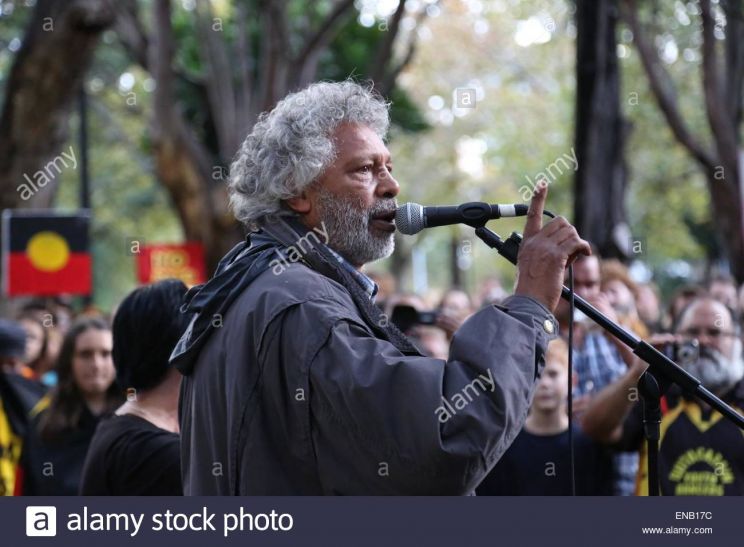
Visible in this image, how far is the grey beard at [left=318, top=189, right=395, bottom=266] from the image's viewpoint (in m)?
3.28

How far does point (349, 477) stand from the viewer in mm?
2803

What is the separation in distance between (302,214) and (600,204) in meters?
10.6

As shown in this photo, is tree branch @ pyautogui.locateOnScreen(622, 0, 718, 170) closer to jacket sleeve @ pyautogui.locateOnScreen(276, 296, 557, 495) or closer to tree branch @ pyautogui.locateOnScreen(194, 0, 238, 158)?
tree branch @ pyautogui.locateOnScreen(194, 0, 238, 158)

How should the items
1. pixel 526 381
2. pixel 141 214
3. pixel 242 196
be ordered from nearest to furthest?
1. pixel 526 381
2. pixel 242 196
3. pixel 141 214

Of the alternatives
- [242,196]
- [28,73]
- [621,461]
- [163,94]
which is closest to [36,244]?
[28,73]

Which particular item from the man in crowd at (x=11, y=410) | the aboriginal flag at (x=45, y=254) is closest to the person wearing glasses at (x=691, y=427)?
the man in crowd at (x=11, y=410)

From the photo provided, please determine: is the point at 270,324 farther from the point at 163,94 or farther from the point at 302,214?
the point at 163,94

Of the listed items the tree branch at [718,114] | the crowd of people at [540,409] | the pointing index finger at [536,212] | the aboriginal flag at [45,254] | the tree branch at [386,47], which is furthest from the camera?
the tree branch at [718,114]

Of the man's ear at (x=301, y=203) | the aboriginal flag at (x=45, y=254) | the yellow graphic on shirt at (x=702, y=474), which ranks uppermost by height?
the aboriginal flag at (x=45, y=254)

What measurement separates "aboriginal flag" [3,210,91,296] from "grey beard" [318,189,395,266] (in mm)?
7390

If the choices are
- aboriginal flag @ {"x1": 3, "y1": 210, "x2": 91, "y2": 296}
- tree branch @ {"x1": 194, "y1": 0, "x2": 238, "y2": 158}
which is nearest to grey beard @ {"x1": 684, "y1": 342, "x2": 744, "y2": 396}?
aboriginal flag @ {"x1": 3, "y1": 210, "x2": 91, "y2": 296}

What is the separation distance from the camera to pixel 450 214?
10.6 feet

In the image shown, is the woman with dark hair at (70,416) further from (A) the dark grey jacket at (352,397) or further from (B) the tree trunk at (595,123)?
(B) the tree trunk at (595,123)

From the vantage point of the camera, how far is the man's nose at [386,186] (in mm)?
3355
